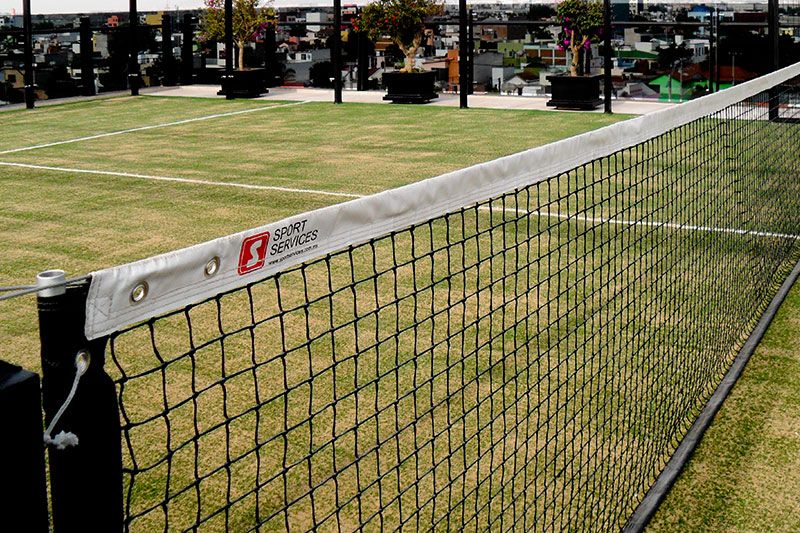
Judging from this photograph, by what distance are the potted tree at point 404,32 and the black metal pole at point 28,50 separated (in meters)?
6.82

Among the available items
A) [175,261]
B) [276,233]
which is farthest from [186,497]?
[175,261]

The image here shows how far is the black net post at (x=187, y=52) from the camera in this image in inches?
1036

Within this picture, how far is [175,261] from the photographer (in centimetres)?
212

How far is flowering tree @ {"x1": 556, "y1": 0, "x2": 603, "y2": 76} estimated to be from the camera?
1920 cm

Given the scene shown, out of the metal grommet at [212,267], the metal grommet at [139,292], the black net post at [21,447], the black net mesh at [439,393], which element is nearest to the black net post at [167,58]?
the black net mesh at [439,393]

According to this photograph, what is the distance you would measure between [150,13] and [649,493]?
24.9 meters

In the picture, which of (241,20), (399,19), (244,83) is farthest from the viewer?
(241,20)

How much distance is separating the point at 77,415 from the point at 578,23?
1861 centimetres

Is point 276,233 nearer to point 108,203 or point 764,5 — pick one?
point 108,203

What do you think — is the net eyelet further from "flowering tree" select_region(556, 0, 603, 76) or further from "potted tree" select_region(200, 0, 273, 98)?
"potted tree" select_region(200, 0, 273, 98)

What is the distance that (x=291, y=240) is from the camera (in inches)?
101

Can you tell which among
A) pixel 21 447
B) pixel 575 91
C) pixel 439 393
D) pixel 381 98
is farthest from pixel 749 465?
pixel 381 98

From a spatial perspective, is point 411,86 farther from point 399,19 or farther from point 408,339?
point 408,339

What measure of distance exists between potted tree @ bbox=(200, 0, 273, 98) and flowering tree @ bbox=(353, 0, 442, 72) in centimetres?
301
